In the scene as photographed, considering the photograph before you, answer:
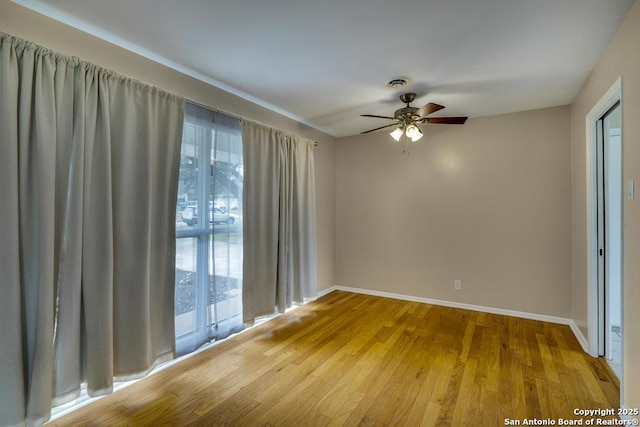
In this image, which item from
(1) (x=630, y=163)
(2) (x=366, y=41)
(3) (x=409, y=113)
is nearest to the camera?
(1) (x=630, y=163)

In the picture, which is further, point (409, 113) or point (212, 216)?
point (409, 113)

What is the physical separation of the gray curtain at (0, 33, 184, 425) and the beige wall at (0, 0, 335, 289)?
0.51 feet

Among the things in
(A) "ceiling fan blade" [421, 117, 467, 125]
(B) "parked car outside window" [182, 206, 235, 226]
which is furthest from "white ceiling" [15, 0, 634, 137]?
(B) "parked car outside window" [182, 206, 235, 226]

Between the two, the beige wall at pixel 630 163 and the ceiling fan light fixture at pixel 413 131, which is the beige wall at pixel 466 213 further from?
the beige wall at pixel 630 163

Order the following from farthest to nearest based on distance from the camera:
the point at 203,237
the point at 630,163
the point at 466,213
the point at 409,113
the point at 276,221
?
the point at 466,213, the point at 276,221, the point at 409,113, the point at 203,237, the point at 630,163

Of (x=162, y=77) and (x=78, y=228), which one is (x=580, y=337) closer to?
(x=78, y=228)

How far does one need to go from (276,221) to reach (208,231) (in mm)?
884

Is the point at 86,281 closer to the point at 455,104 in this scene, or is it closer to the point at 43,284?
the point at 43,284

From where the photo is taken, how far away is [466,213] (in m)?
3.93

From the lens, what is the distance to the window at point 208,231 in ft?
8.46

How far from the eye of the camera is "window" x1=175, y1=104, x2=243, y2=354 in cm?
258

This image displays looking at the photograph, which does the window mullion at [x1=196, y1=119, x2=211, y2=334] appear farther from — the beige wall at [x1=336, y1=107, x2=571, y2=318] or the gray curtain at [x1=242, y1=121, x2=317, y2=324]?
the beige wall at [x1=336, y1=107, x2=571, y2=318]

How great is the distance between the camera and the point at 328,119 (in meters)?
3.98

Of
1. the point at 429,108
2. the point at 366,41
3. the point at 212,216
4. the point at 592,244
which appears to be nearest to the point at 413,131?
the point at 429,108
